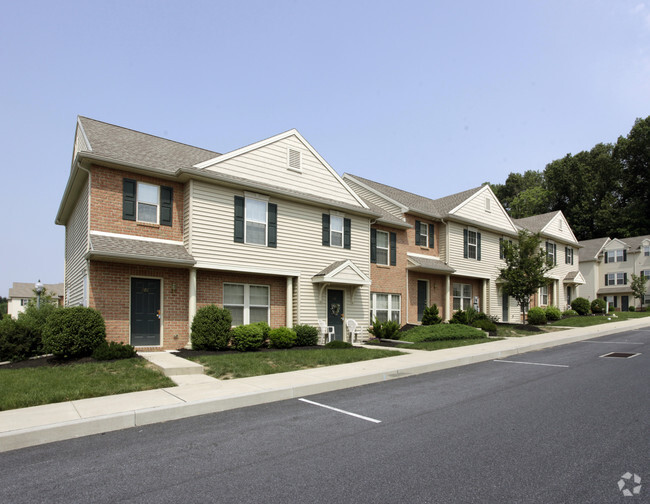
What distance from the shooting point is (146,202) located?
13922mm

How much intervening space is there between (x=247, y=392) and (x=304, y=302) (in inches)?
348

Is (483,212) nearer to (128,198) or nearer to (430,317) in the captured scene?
(430,317)

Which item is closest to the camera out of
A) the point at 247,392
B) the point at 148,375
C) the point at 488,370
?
the point at 247,392

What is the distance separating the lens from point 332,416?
276 inches

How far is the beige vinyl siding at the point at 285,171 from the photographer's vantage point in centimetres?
1550

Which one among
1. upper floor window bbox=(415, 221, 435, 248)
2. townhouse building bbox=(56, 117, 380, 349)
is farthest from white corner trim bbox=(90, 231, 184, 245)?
upper floor window bbox=(415, 221, 435, 248)

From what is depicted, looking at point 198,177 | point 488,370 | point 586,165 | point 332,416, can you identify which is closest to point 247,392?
point 332,416

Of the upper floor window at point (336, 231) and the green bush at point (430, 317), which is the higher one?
the upper floor window at point (336, 231)

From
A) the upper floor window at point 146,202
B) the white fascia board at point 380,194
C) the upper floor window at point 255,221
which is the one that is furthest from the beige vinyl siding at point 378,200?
the upper floor window at point 146,202

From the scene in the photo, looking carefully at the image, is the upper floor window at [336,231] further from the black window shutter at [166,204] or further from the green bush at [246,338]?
the black window shutter at [166,204]

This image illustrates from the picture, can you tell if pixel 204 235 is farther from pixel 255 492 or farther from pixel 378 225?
pixel 255 492

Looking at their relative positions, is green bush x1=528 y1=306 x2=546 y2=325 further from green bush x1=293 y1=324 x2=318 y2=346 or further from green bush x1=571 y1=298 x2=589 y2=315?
green bush x1=293 y1=324 x2=318 y2=346

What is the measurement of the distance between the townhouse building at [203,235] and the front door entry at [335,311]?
4 cm

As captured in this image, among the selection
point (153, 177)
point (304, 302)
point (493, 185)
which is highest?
point (493, 185)
